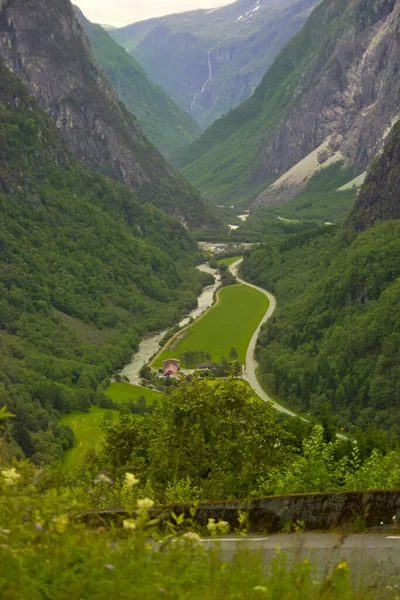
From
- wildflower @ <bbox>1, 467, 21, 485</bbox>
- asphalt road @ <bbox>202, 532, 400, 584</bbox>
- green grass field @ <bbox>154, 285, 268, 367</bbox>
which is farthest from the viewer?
green grass field @ <bbox>154, 285, 268, 367</bbox>

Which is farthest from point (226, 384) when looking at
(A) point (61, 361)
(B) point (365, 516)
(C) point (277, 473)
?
(A) point (61, 361)

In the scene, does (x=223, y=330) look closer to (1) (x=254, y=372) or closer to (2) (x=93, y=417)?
(1) (x=254, y=372)

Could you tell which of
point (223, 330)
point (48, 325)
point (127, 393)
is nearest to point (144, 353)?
point (223, 330)

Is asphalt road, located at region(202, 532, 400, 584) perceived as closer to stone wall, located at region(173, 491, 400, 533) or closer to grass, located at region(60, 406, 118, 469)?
stone wall, located at region(173, 491, 400, 533)

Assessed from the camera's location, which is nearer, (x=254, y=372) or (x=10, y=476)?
(x=10, y=476)

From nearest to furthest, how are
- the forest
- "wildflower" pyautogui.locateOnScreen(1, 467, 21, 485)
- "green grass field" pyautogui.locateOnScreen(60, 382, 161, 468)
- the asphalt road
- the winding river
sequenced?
"wildflower" pyautogui.locateOnScreen(1, 467, 21, 485) < the asphalt road < "green grass field" pyautogui.locateOnScreen(60, 382, 161, 468) < the forest < the winding river

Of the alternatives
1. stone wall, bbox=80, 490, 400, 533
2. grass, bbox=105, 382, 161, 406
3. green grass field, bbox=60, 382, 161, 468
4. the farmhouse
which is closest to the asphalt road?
stone wall, bbox=80, 490, 400, 533

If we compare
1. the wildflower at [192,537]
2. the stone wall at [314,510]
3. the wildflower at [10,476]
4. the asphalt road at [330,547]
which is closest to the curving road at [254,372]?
the stone wall at [314,510]
